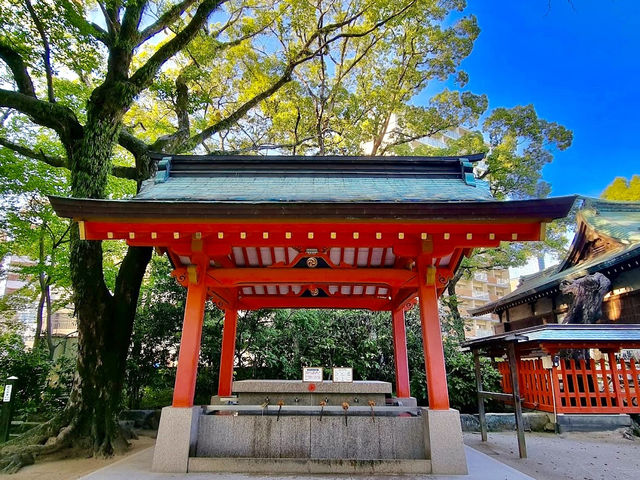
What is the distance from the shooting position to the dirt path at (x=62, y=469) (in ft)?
16.5

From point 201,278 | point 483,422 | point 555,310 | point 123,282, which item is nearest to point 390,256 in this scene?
point 201,278

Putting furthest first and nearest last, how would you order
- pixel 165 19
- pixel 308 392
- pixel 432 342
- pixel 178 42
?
pixel 165 19 < pixel 178 42 < pixel 308 392 < pixel 432 342

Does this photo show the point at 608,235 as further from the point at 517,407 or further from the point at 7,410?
the point at 7,410

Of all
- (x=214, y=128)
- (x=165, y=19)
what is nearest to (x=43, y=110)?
(x=165, y=19)

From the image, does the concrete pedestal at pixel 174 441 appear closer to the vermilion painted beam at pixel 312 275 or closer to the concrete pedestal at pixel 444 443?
the vermilion painted beam at pixel 312 275

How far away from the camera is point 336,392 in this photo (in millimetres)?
6305

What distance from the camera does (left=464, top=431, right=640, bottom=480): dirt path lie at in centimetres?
537

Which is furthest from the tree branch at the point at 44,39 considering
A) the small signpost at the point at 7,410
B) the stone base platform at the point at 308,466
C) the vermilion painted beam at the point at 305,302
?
the stone base platform at the point at 308,466

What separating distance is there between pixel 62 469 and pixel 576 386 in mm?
9439

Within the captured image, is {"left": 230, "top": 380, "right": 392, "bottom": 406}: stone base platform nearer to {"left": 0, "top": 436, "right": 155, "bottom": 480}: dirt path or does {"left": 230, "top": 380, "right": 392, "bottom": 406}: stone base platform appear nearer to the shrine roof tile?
{"left": 0, "top": 436, "right": 155, "bottom": 480}: dirt path

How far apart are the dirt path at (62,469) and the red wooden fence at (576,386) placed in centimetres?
745

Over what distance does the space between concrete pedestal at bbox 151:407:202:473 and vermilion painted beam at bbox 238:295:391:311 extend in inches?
127

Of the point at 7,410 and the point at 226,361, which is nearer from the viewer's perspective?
the point at 7,410

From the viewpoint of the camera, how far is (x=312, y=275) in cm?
577
